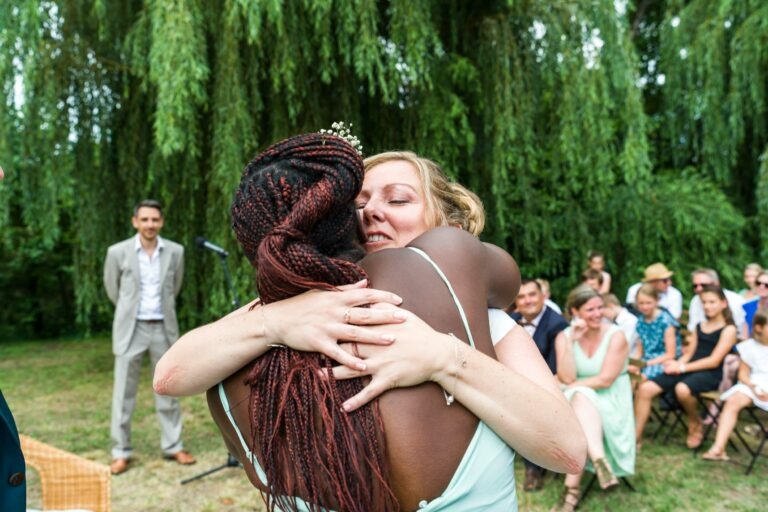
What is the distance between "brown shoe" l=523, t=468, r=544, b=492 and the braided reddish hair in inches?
154

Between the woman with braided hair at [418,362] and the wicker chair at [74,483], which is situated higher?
the woman with braided hair at [418,362]

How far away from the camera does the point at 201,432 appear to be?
6273mm

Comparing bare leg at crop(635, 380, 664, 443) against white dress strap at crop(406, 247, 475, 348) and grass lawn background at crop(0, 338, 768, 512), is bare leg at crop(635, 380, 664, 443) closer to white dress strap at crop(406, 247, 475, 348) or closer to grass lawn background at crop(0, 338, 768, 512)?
grass lawn background at crop(0, 338, 768, 512)

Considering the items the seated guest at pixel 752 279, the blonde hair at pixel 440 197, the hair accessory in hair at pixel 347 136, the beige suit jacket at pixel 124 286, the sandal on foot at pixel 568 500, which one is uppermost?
the hair accessory in hair at pixel 347 136

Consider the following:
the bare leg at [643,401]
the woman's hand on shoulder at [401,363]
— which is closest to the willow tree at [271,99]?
the bare leg at [643,401]

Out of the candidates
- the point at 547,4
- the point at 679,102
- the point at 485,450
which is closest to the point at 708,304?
the point at 547,4

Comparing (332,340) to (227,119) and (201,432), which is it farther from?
(201,432)

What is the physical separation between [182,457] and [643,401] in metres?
4.12

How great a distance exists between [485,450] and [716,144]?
854cm

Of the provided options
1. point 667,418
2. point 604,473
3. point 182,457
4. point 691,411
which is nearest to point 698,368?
point 691,411

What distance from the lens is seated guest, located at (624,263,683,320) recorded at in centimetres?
662

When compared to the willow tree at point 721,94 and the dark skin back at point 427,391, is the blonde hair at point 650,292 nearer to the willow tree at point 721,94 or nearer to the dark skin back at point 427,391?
the willow tree at point 721,94

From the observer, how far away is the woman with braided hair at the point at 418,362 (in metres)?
1.06

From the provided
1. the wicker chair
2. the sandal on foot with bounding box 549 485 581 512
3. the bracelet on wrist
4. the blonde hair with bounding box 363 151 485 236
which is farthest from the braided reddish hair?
the sandal on foot with bounding box 549 485 581 512
